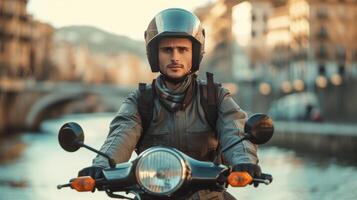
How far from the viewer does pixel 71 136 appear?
10.4 ft

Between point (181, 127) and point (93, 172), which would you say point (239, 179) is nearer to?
point (93, 172)

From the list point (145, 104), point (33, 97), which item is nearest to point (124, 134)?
point (145, 104)

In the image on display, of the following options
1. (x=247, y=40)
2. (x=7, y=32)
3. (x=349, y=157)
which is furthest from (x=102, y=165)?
(x=247, y=40)

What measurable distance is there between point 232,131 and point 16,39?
220ft

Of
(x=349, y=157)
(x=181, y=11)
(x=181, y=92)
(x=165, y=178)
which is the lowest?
(x=349, y=157)

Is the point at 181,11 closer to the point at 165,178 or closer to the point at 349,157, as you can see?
the point at 165,178

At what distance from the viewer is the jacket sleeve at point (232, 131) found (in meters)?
3.25

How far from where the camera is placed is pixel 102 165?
128 inches

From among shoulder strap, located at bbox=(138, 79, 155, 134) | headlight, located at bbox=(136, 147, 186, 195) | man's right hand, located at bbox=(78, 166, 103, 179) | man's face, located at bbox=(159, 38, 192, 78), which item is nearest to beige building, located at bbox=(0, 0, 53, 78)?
shoulder strap, located at bbox=(138, 79, 155, 134)

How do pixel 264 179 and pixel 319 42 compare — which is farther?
pixel 319 42

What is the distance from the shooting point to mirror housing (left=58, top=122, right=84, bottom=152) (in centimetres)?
315

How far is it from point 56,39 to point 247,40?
21.1 meters

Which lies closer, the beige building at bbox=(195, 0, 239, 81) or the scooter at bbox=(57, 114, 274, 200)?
the scooter at bbox=(57, 114, 274, 200)

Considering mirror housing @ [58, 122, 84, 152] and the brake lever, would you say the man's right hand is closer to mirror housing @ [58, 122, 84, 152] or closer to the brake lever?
mirror housing @ [58, 122, 84, 152]
